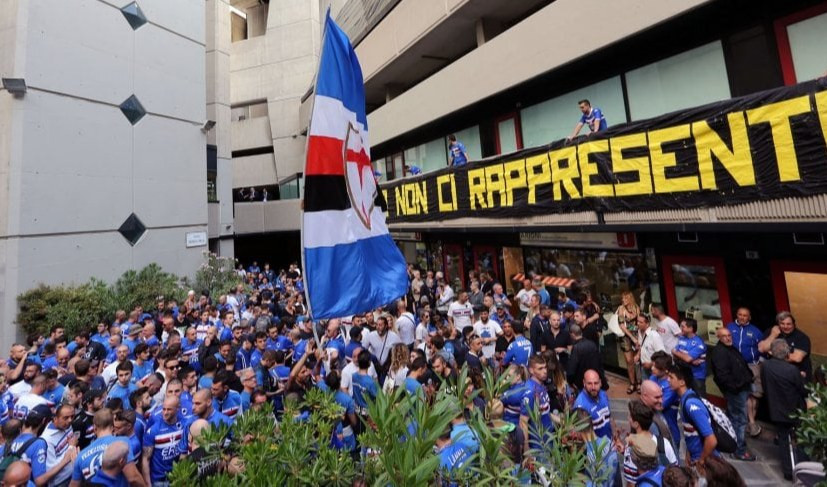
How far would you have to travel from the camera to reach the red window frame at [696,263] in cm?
706

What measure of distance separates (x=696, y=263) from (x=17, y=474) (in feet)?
32.4

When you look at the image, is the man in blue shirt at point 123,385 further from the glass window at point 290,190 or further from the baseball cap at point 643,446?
the glass window at point 290,190

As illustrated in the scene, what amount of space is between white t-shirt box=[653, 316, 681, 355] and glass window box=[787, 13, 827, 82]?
426 centimetres

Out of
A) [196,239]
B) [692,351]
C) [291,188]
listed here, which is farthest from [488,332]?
[291,188]

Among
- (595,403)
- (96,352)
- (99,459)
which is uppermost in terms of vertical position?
(96,352)

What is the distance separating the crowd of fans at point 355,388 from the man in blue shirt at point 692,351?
20mm

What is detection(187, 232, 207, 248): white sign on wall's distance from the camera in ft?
57.6

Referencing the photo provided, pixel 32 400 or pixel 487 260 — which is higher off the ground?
pixel 487 260

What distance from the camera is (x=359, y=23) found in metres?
18.3

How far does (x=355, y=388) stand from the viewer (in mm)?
5555

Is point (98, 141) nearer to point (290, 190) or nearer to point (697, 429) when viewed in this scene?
point (290, 190)

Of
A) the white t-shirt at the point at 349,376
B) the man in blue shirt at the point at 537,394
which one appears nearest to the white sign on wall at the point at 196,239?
the white t-shirt at the point at 349,376

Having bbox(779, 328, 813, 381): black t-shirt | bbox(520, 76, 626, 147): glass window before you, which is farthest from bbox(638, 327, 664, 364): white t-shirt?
bbox(520, 76, 626, 147): glass window

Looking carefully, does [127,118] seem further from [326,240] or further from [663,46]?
[663,46]
